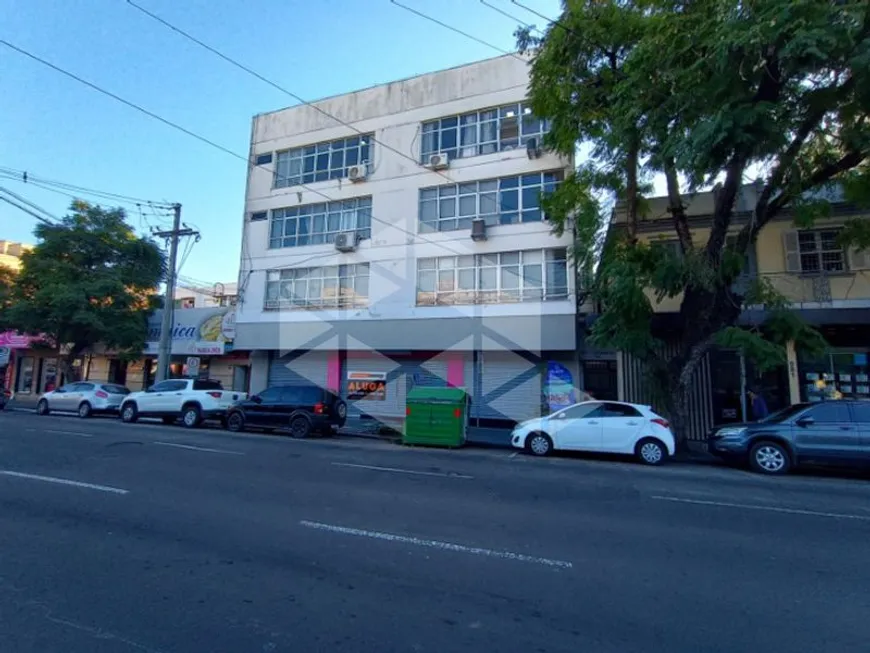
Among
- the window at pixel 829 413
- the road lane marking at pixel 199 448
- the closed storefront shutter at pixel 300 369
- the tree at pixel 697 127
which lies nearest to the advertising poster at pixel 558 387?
the tree at pixel 697 127

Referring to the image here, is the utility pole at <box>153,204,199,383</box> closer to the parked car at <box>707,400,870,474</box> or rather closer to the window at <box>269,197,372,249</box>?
the window at <box>269,197,372,249</box>

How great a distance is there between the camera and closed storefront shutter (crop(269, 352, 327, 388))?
21.9m

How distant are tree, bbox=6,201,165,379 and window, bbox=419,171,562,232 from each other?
1440cm

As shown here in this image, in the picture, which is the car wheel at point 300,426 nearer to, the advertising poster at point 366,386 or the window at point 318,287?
the advertising poster at point 366,386

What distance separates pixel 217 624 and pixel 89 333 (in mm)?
24230

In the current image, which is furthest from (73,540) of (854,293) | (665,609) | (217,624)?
(854,293)

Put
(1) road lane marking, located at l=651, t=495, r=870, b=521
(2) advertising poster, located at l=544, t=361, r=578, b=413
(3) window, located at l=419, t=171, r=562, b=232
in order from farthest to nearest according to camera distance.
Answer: (3) window, located at l=419, t=171, r=562, b=232 < (2) advertising poster, located at l=544, t=361, r=578, b=413 < (1) road lane marking, located at l=651, t=495, r=870, b=521

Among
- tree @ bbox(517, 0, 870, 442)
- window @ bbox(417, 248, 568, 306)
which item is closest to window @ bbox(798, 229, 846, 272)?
tree @ bbox(517, 0, 870, 442)

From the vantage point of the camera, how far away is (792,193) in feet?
38.7

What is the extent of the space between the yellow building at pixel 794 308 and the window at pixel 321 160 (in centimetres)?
1152

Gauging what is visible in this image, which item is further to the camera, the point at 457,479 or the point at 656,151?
the point at 656,151

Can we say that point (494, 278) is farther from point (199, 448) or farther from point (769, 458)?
point (199, 448)

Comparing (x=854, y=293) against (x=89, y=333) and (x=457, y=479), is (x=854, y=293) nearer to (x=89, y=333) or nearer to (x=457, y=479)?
(x=457, y=479)

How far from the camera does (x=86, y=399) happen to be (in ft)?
66.0
